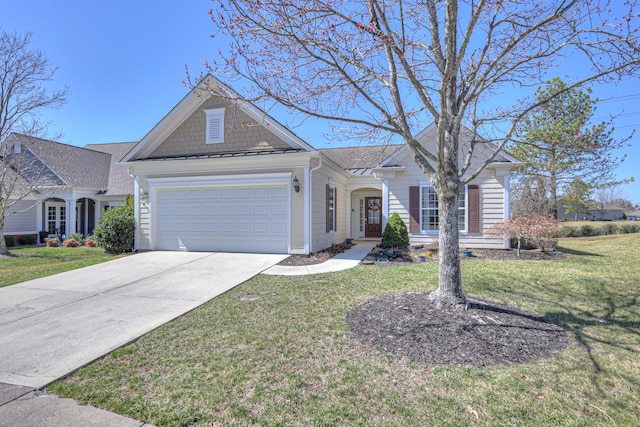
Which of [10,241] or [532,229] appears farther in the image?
[10,241]

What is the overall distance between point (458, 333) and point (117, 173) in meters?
22.3

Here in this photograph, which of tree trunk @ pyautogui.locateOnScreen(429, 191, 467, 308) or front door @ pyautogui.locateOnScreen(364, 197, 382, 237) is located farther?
front door @ pyautogui.locateOnScreen(364, 197, 382, 237)

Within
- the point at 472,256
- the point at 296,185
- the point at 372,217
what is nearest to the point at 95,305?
the point at 296,185

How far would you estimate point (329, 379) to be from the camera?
10.4ft

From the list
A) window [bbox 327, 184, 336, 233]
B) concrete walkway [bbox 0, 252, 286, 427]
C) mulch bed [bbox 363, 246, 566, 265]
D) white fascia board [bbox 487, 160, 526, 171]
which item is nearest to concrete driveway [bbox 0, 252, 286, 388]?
concrete walkway [bbox 0, 252, 286, 427]

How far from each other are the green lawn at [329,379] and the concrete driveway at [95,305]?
44 centimetres

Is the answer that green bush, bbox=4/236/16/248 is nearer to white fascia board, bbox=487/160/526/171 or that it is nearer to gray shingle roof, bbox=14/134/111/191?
gray shingle roof, bbox=14/134/111/191

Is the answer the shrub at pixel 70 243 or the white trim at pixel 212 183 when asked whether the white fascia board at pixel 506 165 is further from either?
the shrub at pixel 70 243

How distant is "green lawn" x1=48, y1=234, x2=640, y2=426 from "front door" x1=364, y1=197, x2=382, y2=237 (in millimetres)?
11531

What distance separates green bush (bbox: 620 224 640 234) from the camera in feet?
69.7

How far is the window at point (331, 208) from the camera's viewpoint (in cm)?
1281

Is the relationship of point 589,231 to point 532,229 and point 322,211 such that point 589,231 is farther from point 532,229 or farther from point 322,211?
point 322,211

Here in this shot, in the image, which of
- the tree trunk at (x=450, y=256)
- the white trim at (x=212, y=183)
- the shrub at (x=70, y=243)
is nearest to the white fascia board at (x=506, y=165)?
the white trim at (x=212, y=183)

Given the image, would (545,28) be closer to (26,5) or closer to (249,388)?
(249,388)
